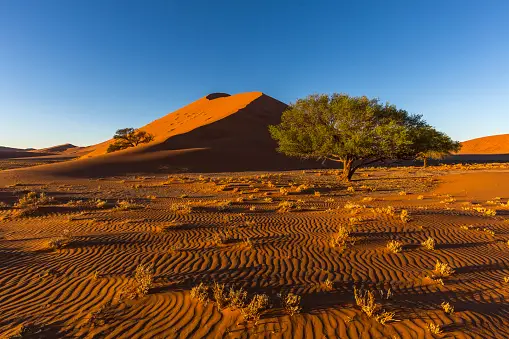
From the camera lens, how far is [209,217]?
1230 centimetres

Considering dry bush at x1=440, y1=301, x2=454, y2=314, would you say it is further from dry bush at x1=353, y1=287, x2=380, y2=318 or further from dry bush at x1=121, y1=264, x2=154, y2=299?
dry bush at x1=121, y1=264, x2=154, y2=299

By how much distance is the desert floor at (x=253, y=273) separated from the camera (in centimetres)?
454

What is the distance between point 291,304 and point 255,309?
26.6 inches

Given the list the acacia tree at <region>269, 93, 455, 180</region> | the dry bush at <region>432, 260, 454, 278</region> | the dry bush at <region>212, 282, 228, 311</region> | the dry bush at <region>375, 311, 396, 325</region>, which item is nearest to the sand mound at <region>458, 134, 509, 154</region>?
the acacia tree at <region>269, 93, 455, 180</region>

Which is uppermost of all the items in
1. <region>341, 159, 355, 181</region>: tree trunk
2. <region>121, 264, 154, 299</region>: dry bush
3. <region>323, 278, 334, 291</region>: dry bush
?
<region>341, 159, 355, 181</region>: tree trunk

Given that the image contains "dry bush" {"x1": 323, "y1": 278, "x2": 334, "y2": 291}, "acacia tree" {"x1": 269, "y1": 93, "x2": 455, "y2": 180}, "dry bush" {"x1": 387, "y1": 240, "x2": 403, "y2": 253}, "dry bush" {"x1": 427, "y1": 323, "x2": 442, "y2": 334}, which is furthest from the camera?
"acacia tree" {"x1": 269, "y1": 93, "x2": 455, "y2": 180}

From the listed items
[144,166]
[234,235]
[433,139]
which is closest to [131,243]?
[234,235]

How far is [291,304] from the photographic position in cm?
485

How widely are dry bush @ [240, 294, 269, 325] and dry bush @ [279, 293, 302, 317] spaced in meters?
0.32

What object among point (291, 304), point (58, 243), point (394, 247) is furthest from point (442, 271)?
point (58, 243)

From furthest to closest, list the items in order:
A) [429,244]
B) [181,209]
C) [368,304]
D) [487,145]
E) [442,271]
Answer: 1. [487,145]
2. [181,209]
3. [429,244]
4. [442,271]
5. [368,304]

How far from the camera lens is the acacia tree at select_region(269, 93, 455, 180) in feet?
71.7

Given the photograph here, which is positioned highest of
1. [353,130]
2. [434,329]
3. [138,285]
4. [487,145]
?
[487,145]

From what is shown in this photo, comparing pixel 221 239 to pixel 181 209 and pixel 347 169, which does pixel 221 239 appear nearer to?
pixel 181 209
